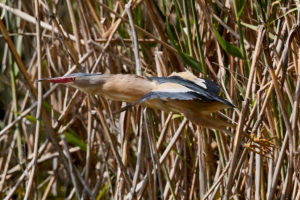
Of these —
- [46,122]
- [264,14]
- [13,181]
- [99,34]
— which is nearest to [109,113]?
[46,122]

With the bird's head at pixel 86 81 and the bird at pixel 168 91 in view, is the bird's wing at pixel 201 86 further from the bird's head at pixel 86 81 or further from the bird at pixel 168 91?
the bird's head at pixel 86 81

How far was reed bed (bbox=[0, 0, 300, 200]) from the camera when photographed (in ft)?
4.02

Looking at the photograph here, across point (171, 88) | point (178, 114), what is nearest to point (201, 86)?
point (171, 88)

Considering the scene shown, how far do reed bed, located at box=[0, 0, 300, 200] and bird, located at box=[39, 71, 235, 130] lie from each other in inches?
1.6

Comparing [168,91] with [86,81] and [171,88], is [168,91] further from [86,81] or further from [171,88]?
[86,81]

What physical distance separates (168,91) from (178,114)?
34cm

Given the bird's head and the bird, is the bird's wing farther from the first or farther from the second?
the bird's head

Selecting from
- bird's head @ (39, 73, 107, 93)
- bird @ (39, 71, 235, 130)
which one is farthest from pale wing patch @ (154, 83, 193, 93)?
bird's head @ (39, 73, 107, 93)

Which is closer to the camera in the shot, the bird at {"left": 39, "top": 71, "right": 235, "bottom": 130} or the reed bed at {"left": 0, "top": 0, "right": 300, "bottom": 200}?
the bird at {"left": 39, "top": 71, "right": 235, "bottom": 130}

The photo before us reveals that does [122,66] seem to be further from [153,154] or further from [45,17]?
[153,154]

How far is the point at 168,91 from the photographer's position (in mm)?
1097

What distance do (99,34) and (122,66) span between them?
0.50 feet

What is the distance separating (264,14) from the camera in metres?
1.22

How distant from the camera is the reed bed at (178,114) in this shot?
48.3 inches
